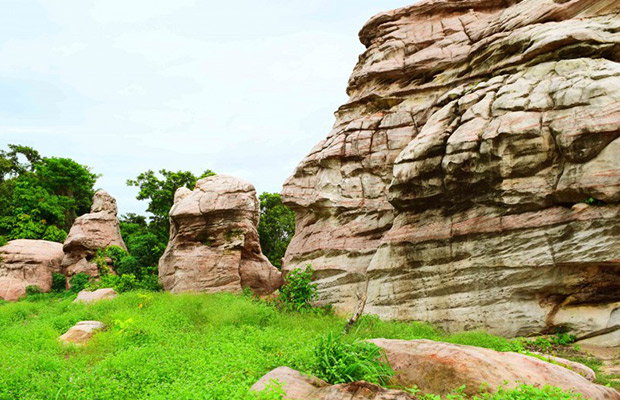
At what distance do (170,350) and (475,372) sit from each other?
6819 mm

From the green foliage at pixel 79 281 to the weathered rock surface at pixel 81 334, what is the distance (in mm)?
15043

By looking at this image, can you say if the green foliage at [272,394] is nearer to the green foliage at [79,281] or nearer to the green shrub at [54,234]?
the green foliage at [79,281]

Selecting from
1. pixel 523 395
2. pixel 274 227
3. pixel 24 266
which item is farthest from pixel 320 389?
pixel 274 227

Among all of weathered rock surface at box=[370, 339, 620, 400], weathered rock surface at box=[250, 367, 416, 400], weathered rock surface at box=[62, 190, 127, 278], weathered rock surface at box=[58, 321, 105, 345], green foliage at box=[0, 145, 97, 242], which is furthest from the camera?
green foliage at box=[0, 145, 97, 242]

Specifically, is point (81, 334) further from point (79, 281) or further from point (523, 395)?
point (79, 281)

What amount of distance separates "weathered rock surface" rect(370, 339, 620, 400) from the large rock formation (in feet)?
18.0

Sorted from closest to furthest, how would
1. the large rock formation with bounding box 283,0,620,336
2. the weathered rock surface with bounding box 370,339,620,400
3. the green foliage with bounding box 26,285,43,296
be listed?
the weathered rock surface with bounding box 370,339,620,400
the large rock formation with bounding box 283,0,620,336
the green foliage with bounding box 26,285,43,296

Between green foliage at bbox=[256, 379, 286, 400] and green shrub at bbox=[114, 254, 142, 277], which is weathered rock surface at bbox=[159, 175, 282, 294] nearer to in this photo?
green shrub at bbox=[114, 254, 142, 277]

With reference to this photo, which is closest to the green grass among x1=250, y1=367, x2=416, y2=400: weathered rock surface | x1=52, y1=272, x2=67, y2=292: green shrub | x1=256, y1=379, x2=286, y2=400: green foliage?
x1=256, y1=379, x2=286, y2=400: green foliage

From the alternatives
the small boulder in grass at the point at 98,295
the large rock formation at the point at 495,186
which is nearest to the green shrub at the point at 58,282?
the small boulder in grass at the point at 98,295

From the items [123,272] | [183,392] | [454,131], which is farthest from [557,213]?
[123,272]

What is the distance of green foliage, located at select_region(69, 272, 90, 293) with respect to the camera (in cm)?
2627

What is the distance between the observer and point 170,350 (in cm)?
937

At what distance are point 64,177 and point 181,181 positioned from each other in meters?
11.1
